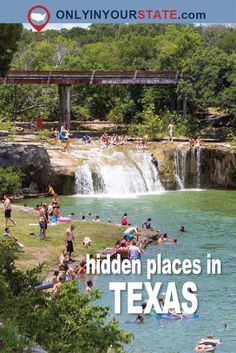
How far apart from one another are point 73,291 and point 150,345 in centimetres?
563

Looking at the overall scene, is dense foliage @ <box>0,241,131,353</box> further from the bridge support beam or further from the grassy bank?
the bridge support beam

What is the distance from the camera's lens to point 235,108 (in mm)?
53062

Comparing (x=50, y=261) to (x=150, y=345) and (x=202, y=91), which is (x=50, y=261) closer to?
(x=150, y=345)

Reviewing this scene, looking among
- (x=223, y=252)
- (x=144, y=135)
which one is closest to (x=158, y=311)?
(x=223, y=252)

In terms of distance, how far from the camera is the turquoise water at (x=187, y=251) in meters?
20.9

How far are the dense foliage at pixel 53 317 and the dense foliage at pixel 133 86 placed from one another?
39.1 m

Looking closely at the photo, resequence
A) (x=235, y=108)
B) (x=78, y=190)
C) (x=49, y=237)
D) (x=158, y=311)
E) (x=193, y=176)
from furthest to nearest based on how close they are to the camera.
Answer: (x=235, y=108)
(x=193, y=176)
(x=78, y=190)
(x=49, y=237)
(x=158, y=311)

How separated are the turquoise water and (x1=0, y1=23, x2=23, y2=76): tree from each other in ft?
22.2

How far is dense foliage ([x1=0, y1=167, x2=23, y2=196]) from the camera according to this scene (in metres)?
41.8

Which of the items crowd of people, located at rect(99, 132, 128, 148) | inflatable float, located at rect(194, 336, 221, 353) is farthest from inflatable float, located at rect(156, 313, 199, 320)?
crowd of people, located at rect(99, 132, 128, 148)

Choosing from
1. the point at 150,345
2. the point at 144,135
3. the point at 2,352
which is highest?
the point at 144,135

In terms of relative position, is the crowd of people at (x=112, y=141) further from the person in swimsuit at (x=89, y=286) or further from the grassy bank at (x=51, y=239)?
the person in swimsuit at (x=89, y=286)

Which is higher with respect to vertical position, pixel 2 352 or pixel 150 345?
pixel 2 352

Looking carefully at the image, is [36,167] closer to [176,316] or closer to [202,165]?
[202,165]
